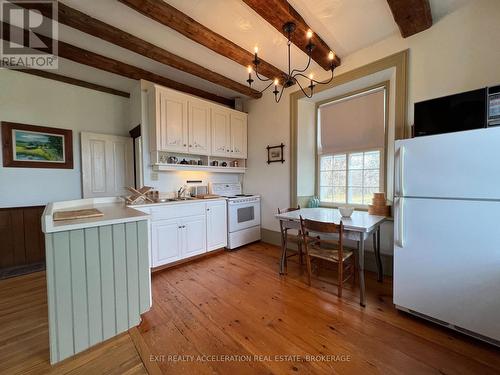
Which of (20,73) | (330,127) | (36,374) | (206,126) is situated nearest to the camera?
(36,374)

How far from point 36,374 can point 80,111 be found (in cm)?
346

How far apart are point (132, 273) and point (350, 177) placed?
116 inches

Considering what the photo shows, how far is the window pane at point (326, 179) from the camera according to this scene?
3.26 meters

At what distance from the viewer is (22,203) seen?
2.84 meters

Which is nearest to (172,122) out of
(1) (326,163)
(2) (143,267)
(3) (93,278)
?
(2) (143,267)

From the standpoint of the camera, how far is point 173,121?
118 inches

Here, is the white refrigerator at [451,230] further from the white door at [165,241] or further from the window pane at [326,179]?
the white door at [165,241]

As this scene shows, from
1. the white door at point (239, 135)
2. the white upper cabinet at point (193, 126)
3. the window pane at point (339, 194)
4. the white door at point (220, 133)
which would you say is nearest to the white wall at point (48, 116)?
the white upper cabinet at point (193, 126)

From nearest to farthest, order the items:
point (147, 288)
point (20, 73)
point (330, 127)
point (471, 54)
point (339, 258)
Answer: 1. point (147, 288)
2. point (471, 54)
3. point (339, 258)
4. point (20, 73)
5. point (330, 127)

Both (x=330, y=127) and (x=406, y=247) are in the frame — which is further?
(x=330, y=127)

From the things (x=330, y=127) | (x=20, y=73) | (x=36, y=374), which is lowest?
(x=36, y=374)

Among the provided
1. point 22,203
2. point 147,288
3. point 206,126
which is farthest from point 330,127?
point 22,203

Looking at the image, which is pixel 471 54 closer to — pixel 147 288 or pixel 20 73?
pixel 147 288

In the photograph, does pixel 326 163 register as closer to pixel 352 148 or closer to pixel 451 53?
pixel 352 148
